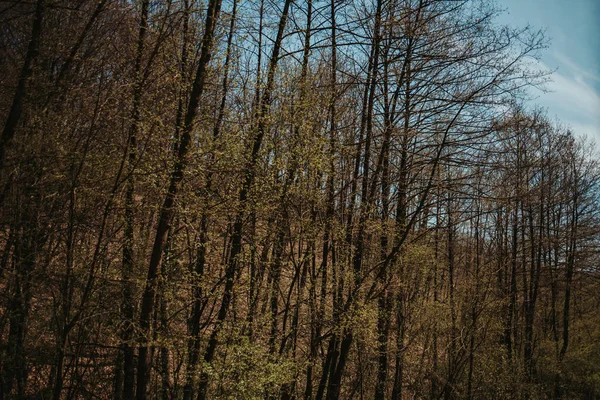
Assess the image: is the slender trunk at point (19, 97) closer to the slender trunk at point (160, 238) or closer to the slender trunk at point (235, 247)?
the slender trunk at point (160, 238)

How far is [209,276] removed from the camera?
618 centimetres

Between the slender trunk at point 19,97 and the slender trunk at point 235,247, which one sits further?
the slender trunk at point 235,247

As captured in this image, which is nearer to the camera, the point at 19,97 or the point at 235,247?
the point at 19,97

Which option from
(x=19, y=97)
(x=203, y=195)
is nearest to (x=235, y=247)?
(x=203, y=195)

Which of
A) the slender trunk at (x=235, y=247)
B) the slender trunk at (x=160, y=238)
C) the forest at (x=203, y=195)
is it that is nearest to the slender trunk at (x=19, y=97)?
the forest at (x=203, y=195)

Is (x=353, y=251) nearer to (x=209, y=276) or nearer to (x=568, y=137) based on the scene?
(x=209, y=276)

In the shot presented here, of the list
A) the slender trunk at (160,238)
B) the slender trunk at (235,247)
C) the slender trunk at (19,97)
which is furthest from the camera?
the slender trunk at (235,247)

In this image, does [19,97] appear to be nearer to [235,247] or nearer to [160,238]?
[160,238]

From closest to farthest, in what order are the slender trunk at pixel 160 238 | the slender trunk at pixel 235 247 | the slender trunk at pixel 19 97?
the slender trunk at pixel 19 97
the slender trunk at pixel 160 238
the slender trunk at pixel 235 247

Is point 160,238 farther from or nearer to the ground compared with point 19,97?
nearer to the ground

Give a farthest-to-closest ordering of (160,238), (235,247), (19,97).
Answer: (235,247) → (160,238) → (19,97)

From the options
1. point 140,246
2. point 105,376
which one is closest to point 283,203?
point 140,246

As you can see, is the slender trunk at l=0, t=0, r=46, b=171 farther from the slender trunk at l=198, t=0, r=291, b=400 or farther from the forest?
the slender trunk at l=198, t=0, r=291, b=400

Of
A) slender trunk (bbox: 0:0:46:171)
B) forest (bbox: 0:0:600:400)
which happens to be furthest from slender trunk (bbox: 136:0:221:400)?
slender trunk (bbox: 0:0:46:171)
